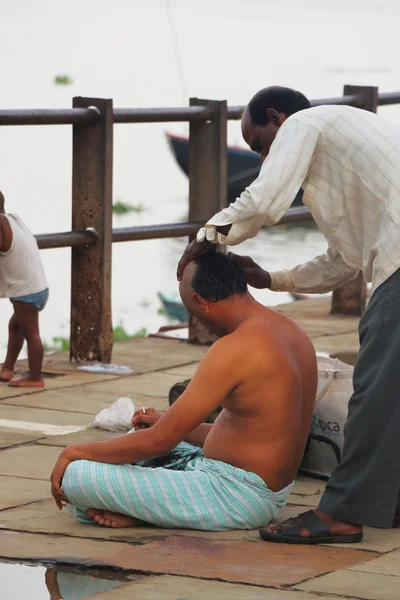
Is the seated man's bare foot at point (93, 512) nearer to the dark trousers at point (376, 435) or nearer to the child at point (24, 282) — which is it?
the dark trousers at point (376, 435)

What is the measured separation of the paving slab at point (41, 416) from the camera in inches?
235

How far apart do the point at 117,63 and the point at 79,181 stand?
25260 millimetres

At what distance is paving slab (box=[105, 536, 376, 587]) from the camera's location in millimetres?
3844

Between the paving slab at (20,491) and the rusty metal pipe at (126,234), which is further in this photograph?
the rusty metal pipe at (126,234)

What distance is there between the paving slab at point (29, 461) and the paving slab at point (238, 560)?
0.98 meters

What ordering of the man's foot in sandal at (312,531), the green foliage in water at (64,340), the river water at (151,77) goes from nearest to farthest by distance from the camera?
the man's foot in sandal at (312,531) < the green foliage in water at (64,340) < the river water at (151,77)

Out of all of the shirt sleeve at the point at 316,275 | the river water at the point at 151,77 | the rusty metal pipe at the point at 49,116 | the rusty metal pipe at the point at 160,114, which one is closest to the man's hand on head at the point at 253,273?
the shirt sleeve at the point at 316,275

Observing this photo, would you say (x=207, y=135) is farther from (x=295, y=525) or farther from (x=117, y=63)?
(x=117, y=63)

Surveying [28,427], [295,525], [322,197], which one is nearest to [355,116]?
[322,197]

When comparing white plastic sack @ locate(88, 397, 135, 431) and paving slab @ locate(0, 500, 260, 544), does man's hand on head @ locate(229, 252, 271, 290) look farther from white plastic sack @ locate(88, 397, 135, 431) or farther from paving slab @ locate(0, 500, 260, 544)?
white plastic sack @ locate(88, 397, 135, 431)

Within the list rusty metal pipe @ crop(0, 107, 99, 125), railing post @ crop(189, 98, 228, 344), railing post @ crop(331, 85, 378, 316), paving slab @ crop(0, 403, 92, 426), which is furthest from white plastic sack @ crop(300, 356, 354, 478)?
railing post @ crop(331, 85, 378, 316)

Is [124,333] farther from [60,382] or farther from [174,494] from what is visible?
[174,494]

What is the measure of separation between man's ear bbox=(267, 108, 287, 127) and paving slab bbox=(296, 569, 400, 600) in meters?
1.44

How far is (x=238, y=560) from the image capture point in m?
4.00
